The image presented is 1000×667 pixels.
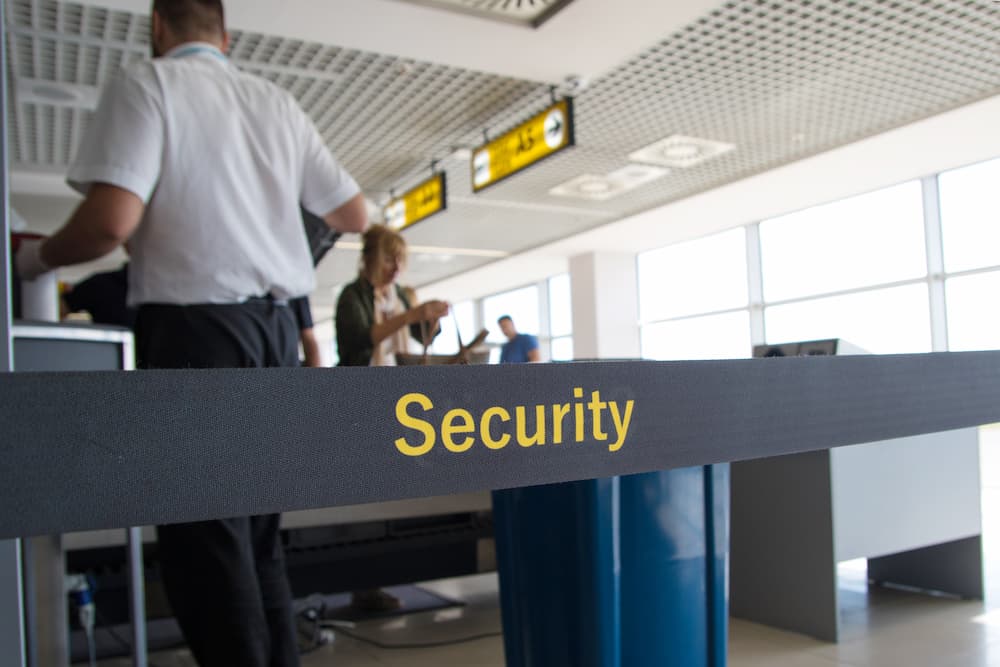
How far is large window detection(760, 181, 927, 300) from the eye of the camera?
8.20 metres

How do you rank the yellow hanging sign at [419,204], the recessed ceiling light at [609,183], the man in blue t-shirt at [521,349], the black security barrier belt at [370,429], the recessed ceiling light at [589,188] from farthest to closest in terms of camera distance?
the recessed ceiling light at [589,188]
the recessed ceiling light at [609,183]
the yellow hanging sign at [419,204]
the man in blue t-shirt at [521,349]
the black security barrier belt at [370,429]

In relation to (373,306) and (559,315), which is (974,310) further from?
(559,315)

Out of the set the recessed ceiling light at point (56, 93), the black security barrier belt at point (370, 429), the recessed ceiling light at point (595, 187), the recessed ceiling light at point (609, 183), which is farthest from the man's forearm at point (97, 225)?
the recessed ceiling light at point (595, 187)

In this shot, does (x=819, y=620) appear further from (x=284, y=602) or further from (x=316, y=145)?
(x=316, y=145)

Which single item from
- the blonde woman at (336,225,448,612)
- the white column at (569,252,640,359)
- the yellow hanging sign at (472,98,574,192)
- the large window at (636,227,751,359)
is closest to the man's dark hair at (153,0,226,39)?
the blonde woman at (336,225,448,612)

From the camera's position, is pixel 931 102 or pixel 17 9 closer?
pixel 17 9

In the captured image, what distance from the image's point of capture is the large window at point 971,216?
24.6ft

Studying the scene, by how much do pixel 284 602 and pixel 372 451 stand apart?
101 cm

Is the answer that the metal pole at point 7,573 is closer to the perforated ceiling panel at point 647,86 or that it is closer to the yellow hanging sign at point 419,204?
the perforated ceiling panel at point 647,86

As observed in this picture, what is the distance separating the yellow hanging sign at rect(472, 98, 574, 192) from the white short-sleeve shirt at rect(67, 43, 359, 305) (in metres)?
3.69

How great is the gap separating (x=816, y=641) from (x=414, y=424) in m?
2.24

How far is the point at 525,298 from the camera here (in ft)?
48.9

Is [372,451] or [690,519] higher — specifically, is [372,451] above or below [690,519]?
above

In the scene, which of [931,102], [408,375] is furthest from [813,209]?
[408,375]
